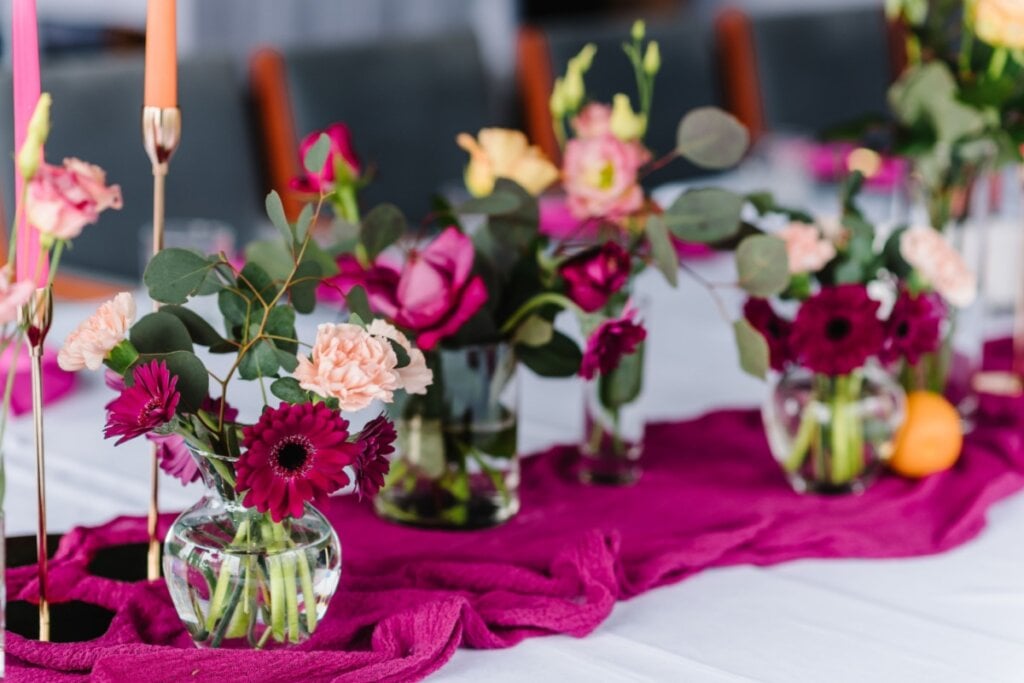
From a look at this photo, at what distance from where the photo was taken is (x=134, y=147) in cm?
196

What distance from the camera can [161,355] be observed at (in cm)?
70

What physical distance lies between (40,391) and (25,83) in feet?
0.52

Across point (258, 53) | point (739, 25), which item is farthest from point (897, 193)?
point (739, 25)

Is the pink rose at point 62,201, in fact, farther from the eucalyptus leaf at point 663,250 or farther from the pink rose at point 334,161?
the eucalyptus leaf at point 663,250

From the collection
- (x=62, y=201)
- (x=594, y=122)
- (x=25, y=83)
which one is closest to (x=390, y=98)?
(x=594, y=122)

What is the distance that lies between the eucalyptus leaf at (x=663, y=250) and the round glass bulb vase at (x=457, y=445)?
120 mm

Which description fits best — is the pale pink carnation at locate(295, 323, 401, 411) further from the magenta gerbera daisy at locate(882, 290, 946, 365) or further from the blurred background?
the blurred background

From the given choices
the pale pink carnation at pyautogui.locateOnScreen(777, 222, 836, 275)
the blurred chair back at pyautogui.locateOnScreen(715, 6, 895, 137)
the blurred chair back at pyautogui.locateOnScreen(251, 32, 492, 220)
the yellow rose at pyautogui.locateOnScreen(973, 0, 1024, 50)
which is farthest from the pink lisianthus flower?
the blurred chair back at pyautogui.locateOnScreen(715, 6, 895, 137)

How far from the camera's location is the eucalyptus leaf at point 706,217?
3.16 ft

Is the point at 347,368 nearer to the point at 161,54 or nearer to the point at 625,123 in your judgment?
the point at 161,54

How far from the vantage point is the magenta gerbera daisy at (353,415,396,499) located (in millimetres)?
683

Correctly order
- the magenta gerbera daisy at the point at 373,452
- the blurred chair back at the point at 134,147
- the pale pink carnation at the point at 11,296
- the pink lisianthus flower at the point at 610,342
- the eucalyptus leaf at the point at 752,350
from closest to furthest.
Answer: the pale pink carnation at the point at 11,296, the magenta gerbera daisy at the point at 373,452, the pink lisianthus flower at the point at 610,342, the eucalyptus leaf at the point at 752,350, the blurred chair back at the point at 134,147

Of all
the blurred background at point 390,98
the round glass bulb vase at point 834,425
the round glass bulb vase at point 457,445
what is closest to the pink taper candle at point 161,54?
the round glass bulb vase at point 457,445

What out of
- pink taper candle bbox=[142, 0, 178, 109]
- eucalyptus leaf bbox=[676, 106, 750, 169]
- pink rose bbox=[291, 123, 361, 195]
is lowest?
pink rose bbox=[291, 123, 361, 195]
